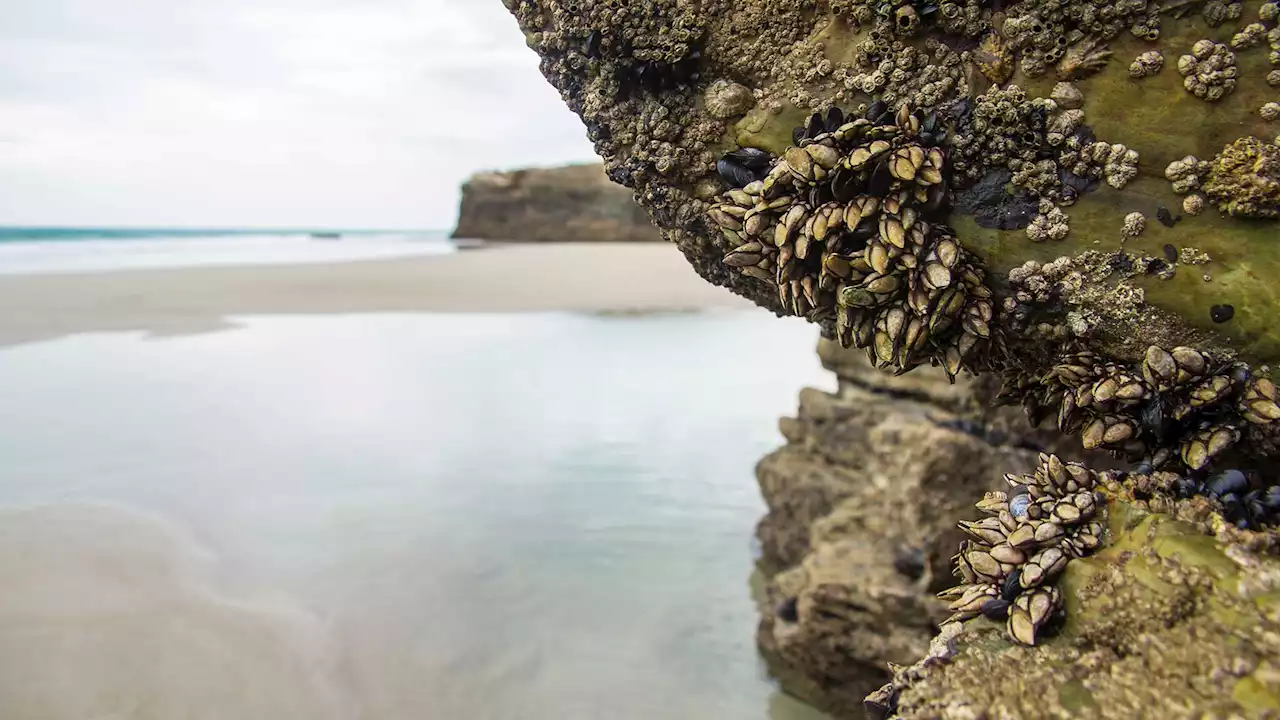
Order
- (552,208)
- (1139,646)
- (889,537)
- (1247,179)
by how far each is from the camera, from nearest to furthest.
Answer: (1139,646) < (1247,179) < (889,537) < (552,208)

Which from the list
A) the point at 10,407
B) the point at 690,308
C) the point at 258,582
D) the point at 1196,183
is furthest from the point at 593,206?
the point at 1196,183

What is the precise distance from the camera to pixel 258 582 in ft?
16.3

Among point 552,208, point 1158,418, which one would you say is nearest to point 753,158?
point 1158,418

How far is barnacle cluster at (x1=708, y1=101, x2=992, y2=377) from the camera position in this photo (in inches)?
81.4

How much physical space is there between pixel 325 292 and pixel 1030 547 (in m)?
19.0

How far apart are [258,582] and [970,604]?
4.60 meters

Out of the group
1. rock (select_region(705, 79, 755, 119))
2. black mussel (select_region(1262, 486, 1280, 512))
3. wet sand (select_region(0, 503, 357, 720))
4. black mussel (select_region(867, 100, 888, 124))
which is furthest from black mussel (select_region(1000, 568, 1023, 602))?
wet sand (select_region(0, 503, 357, 720))

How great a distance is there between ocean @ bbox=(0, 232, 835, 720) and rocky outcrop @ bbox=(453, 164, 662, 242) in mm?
27895

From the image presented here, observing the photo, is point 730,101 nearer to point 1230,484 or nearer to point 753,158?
point 753,158

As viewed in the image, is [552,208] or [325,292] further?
[552,208]

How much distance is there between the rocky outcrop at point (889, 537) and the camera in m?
3.83

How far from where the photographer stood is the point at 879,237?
6.75 ft

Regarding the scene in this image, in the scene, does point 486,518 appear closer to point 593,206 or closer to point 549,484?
point 549,484

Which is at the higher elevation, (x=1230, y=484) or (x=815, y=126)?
(x=815, y=126)
